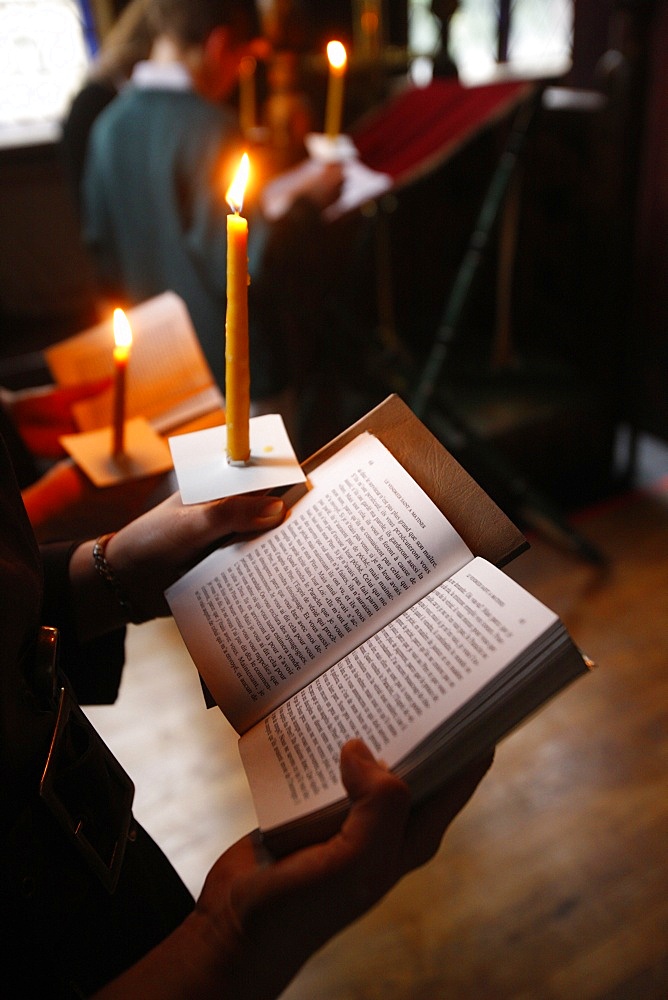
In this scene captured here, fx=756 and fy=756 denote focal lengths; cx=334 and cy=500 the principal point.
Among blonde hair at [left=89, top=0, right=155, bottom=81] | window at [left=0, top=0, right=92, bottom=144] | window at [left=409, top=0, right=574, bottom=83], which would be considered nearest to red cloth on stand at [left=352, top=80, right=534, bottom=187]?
blonde hair at [left=89, top=0, right=155, bottom=81]

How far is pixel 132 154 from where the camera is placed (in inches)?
63.7

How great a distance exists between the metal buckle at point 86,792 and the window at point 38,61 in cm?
313

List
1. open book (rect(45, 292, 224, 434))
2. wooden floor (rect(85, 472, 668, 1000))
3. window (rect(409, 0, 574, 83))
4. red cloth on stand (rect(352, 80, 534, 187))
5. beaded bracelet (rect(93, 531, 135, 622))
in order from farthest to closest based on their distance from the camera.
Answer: window (rect(409, 0, 574, 83)), red cloth on stand (rect(352, 80, 534, 187)), wooden floor (rect(85, 472, 668, 1000)), open book (rect(45, 292, 224, 434)), beaded bracelet (rect(93, 531, 135, 622))

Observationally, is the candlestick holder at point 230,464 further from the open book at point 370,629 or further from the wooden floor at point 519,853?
the wooden floor at point 519,853

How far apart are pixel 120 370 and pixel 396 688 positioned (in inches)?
17.7

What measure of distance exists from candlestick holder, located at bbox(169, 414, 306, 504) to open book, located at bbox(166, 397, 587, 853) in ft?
0.11

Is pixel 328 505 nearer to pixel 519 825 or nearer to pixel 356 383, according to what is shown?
pixel 519 825

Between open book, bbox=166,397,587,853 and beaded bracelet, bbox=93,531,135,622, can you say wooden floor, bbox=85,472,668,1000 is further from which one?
open book, bbox=166,397,587,853

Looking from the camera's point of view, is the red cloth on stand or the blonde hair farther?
the blonde hair

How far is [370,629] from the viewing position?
20.5 inches

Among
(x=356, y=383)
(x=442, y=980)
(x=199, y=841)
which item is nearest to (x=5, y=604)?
(x=199, y=841)

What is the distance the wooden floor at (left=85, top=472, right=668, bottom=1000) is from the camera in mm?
1105

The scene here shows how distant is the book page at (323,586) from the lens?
52 centimetres

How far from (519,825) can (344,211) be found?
1310 mm
